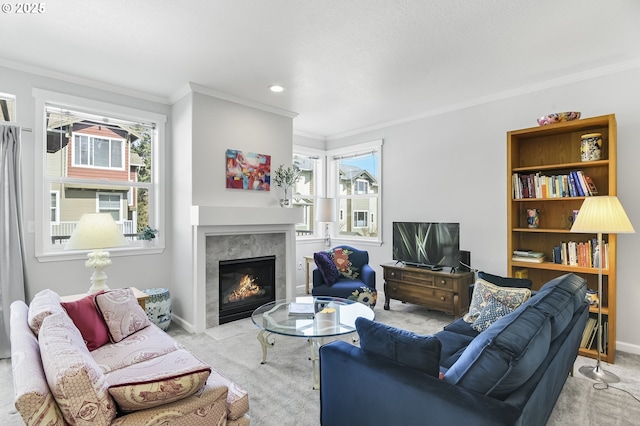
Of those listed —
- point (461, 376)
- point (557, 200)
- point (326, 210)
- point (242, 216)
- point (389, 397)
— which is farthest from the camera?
point (326, 210)

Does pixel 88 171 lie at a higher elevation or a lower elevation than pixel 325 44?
lower

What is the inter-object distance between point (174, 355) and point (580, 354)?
350 centimetres

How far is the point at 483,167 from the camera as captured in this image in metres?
4.09

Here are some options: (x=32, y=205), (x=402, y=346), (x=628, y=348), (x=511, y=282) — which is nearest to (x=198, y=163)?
(x=32, y=205)

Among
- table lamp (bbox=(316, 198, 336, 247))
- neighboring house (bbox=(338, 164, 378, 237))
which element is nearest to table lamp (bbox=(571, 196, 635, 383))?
neighboring house (bbox=(338, 164, 378, 237))

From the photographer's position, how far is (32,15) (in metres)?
2.37

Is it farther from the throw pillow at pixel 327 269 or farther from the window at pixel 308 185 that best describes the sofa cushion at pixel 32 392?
the window at pixel 308 185

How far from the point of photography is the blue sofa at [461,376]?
1.30m

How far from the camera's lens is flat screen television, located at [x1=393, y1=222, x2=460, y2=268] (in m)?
4.01

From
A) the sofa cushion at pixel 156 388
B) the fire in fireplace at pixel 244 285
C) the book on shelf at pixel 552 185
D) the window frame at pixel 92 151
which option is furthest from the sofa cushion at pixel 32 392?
the book on shelf at pixel 552 185

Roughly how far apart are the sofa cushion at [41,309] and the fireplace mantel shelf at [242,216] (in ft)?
4.87

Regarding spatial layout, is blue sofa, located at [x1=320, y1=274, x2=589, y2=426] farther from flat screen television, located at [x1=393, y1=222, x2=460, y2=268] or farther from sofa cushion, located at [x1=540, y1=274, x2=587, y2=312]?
flat screen television, located at [x1=393, y1=222, x2=460, y2=268]

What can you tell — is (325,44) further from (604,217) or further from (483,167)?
(604,217)

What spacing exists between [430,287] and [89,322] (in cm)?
344
